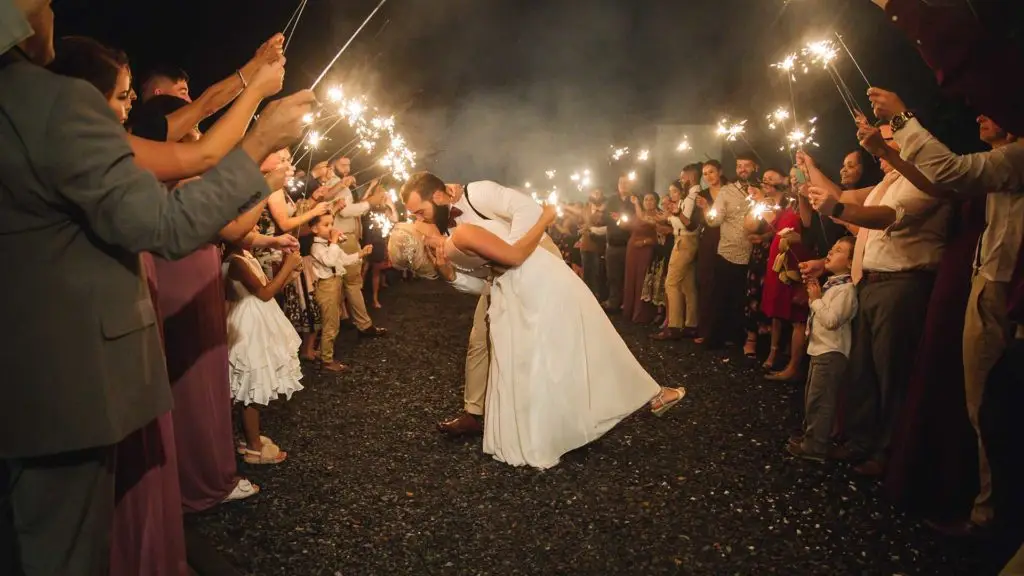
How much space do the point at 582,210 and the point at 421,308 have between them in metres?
4.70

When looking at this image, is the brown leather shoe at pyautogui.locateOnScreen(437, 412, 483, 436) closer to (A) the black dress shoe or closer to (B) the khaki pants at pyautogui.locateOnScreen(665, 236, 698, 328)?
(A) the black dress shoe

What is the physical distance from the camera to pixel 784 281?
6801 millimetres

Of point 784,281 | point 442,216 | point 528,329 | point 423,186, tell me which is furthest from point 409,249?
point 784,281

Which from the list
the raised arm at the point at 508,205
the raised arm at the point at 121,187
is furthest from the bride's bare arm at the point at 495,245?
the raised arm at the point at 121,187

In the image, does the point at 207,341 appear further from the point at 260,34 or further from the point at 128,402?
the point at 260,34

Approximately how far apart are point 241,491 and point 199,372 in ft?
3.25

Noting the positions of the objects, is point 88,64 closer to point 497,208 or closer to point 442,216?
point 442,216

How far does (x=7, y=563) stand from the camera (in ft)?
7.29

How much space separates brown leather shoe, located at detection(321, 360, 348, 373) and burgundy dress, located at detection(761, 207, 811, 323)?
5.47 meters

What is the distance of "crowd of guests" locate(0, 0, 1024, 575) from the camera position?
76.6 inches

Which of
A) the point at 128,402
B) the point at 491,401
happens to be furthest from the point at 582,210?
the point at 128,402

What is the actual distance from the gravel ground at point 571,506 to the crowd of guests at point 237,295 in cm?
34

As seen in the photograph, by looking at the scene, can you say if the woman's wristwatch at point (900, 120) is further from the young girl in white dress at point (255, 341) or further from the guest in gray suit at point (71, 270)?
the young girl in white dress at point (255, 341)

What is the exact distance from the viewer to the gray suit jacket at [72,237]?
1.87 m
